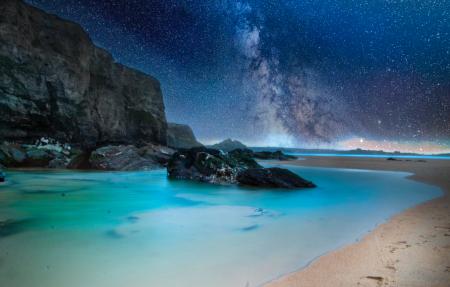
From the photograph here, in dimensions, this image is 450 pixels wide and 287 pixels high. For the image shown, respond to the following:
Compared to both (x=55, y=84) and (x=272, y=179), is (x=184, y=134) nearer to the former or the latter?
(x=55, y=84)

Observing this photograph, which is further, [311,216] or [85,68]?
[85,68]

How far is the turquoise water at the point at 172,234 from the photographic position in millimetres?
2924

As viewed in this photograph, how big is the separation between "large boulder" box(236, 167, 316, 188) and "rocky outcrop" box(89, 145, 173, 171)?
365 inches

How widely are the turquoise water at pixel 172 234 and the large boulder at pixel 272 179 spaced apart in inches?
68.3

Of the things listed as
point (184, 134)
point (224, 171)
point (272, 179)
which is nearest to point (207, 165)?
point (224, 171)

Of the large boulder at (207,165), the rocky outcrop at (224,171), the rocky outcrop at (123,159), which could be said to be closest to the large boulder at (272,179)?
the rocky outcrop at (224,171)

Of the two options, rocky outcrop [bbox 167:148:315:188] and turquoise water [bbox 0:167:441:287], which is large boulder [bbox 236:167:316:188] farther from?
turquoise water [bbox 0:167:441:287]

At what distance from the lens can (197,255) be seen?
352 centimetres

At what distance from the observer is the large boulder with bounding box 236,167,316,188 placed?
10.7m

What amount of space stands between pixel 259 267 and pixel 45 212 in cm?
546

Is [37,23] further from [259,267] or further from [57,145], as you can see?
[259,267]

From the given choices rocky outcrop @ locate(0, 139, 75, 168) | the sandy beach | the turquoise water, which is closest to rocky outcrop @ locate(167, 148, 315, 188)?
the turquoise water

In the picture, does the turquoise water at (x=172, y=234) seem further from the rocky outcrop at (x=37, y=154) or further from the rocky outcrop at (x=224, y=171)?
the rocky outcrop at (x=37, y=154)

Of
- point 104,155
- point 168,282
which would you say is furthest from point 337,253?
point 104,155
